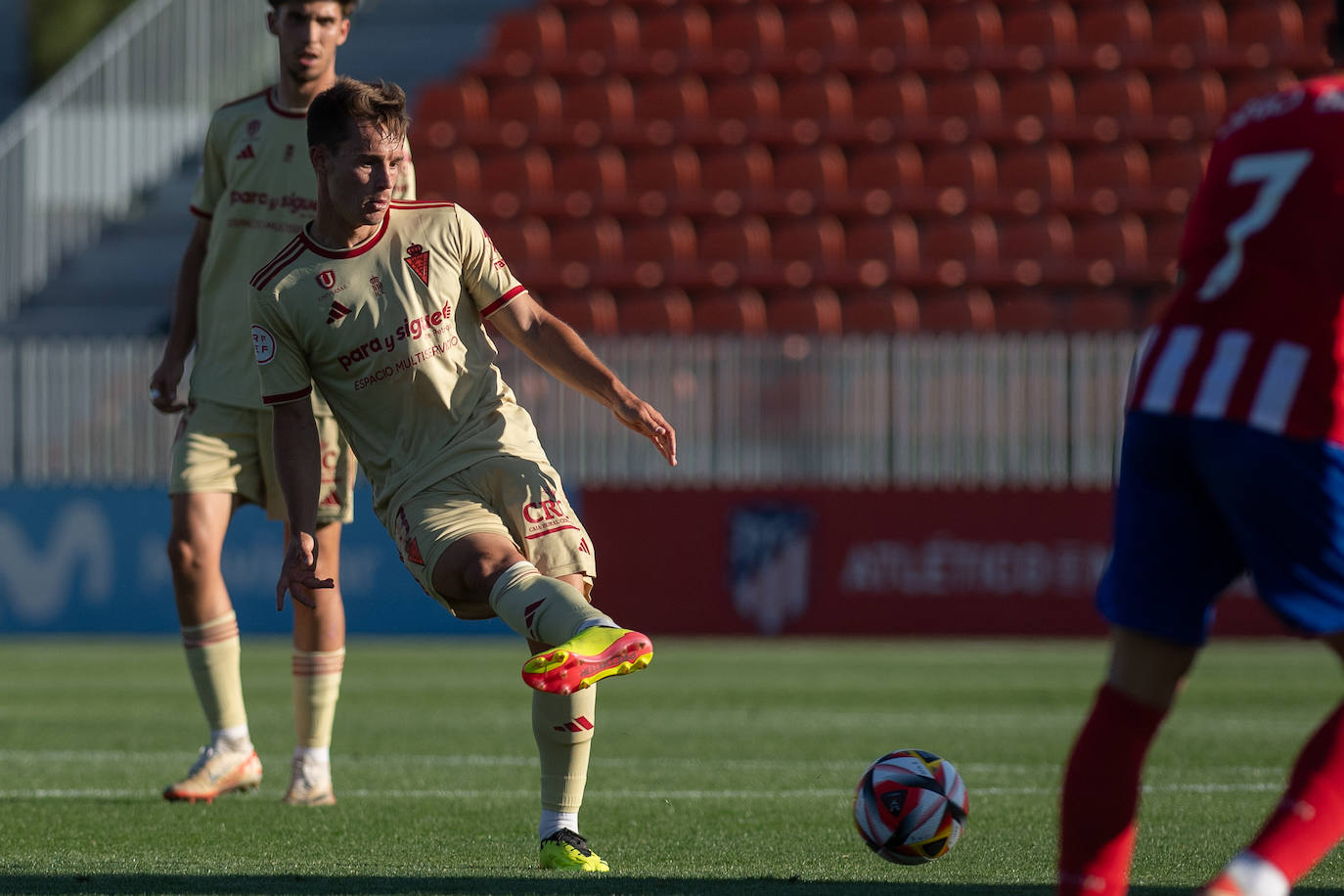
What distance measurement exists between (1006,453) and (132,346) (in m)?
6.78

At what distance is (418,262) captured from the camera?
4418 millimetres

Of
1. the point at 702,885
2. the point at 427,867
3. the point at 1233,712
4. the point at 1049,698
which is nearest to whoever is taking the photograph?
the point at 702,885

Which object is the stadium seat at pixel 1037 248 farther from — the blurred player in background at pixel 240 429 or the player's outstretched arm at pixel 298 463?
the player's outstretched arm at pixel 298 463

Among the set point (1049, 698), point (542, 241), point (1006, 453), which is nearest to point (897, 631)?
point (1006, 453)

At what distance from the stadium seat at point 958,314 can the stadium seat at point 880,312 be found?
11cm

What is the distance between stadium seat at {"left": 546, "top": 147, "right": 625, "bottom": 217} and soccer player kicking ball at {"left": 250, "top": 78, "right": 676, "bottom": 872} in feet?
42.6

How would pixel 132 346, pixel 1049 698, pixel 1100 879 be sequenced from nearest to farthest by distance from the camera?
1. pixel 1100 879
2. pixel 1049 698
3. pixel 132 346

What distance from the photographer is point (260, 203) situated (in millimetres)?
5570

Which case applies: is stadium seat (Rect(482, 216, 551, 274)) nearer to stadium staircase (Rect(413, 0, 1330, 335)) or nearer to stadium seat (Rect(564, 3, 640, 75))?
stadium staircase (Rect(413, 0, 1330, 335))

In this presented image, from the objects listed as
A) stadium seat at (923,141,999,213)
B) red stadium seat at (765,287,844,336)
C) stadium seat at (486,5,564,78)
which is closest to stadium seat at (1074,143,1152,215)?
stadium seat at (923,141,999,213)

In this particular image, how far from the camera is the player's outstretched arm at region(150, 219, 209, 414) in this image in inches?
223

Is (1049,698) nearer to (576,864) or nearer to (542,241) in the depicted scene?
(576,864)

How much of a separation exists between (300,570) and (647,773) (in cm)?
242

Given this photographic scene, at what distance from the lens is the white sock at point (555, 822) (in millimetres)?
4246
